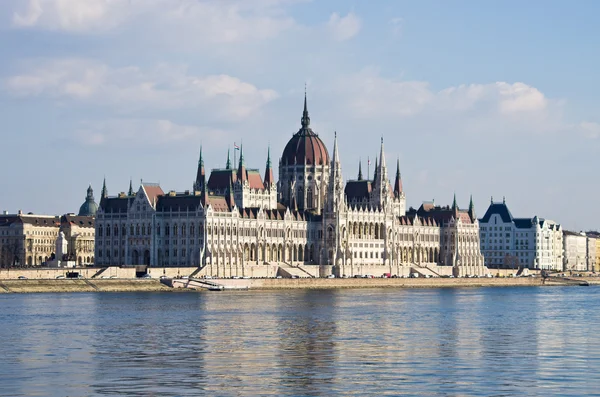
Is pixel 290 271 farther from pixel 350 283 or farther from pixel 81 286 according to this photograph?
pixel 81 286

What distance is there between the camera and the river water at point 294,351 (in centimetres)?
5194

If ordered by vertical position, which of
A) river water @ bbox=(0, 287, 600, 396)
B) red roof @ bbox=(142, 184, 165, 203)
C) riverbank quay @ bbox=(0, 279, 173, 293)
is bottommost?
river water @ bbox=(0, 287, 600, 396)

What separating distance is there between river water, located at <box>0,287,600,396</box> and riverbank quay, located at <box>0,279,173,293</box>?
28.2 m

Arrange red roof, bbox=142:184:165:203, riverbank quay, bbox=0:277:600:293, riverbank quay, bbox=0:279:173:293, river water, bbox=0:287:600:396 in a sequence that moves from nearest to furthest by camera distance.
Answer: river water, bbox=0:287:600:396 → riverbank quay, bbox=0:279:173:293 → riverbank quay, bbox=0:277:600:293 → red roof, bbox=142:184:165:203

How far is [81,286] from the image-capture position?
146 m

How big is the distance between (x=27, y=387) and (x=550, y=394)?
1947cm

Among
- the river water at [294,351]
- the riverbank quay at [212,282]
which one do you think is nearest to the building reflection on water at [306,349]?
the river water at [294,351]

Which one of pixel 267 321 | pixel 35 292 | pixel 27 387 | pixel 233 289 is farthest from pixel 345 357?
pixel 233 289

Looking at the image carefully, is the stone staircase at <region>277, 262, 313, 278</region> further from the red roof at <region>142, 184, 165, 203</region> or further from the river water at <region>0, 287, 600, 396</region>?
the river water at <region>0, 287, 600, 396</region>

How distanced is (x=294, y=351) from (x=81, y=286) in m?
84.1

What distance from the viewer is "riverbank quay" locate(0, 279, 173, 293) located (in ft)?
453

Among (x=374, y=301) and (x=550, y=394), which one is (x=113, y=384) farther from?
(x=374, y=301)

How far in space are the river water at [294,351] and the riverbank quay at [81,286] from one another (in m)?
28.2

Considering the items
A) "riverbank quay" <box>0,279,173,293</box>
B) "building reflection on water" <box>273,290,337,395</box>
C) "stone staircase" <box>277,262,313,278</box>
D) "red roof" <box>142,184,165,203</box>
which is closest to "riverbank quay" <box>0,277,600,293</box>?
"riverbank quay" <box>0,279,173,293</box>
